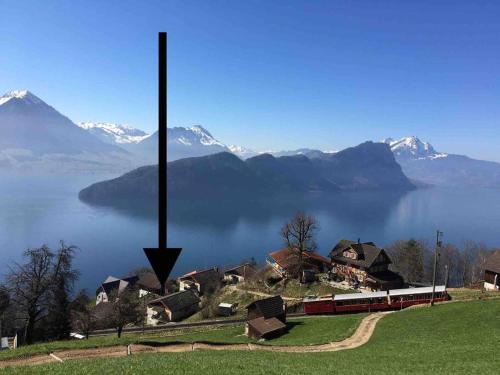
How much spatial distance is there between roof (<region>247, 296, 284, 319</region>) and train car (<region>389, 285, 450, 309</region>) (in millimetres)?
15375

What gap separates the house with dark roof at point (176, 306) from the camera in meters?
67.7

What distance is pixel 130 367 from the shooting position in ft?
48.4

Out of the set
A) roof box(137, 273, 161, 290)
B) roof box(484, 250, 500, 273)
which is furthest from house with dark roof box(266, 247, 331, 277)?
roof box(137, 273, 161, 290)

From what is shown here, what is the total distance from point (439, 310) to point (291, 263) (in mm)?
34565

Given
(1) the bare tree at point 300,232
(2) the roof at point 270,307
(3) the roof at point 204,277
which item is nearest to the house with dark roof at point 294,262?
(1) the bare tree at point 300,232

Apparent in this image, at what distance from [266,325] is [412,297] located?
2140 cm

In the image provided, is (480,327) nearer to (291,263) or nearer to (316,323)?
(316,323)

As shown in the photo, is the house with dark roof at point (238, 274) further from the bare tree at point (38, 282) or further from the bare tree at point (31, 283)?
the bare tree at point (31, 283)

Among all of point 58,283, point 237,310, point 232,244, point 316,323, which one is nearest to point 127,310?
point 58,283

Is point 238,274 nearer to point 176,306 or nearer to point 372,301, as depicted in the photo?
point 176,306

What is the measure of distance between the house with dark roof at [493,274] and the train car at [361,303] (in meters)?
16.9

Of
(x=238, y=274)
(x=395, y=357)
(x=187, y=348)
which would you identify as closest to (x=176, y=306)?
(x=238, y=274)

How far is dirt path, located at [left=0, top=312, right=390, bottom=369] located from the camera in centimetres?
2147

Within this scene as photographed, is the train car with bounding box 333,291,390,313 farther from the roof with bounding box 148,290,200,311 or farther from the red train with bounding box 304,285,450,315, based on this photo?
the roof with bounding box 148,290,200,311
